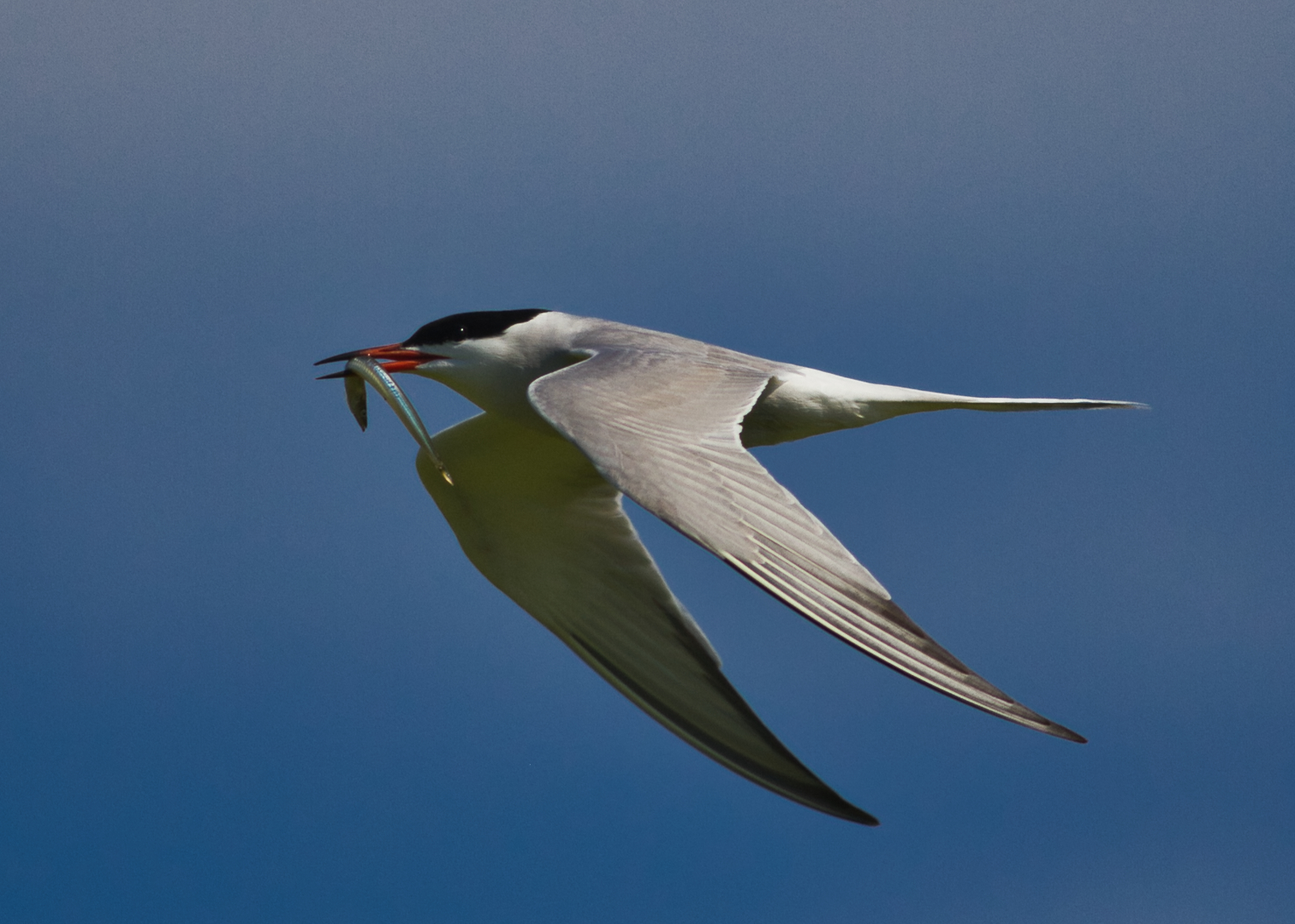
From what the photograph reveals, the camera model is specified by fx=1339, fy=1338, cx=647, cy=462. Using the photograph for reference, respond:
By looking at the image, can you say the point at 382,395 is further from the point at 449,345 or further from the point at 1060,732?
the point at 1060,732

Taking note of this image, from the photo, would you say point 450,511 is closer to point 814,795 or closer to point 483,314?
point 483,314

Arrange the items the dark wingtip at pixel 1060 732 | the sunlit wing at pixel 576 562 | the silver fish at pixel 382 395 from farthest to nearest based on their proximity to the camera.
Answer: the sunlit wing at pixel 576 562 → the silver fish at pixel 382 395 → the dark wingtip at pixel 1060 732

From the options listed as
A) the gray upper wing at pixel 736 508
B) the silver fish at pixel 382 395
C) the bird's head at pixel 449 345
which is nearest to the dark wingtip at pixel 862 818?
the gray upper wing at pixel 736 508

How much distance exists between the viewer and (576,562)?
6.94 metres

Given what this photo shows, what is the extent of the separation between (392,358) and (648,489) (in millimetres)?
2715

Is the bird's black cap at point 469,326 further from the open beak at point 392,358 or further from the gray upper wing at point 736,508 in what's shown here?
the gray upper wing at point 736,508

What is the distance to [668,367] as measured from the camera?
551 centimetres

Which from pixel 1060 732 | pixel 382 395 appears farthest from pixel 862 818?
pixel 382 395

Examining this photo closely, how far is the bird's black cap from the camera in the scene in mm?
6504

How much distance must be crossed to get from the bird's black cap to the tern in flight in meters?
0.01

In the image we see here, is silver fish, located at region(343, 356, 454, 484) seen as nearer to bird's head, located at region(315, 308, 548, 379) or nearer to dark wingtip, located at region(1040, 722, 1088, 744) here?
bird's head, located at region(315, 308, 548, 379)

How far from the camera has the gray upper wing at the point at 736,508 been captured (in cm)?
399

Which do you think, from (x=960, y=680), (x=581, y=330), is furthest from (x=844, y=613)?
(x=581, y=330)

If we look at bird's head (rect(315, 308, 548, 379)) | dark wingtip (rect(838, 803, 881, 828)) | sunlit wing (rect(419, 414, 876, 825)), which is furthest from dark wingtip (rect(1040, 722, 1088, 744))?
bird's head (rect(315, 308, 548, 379))
